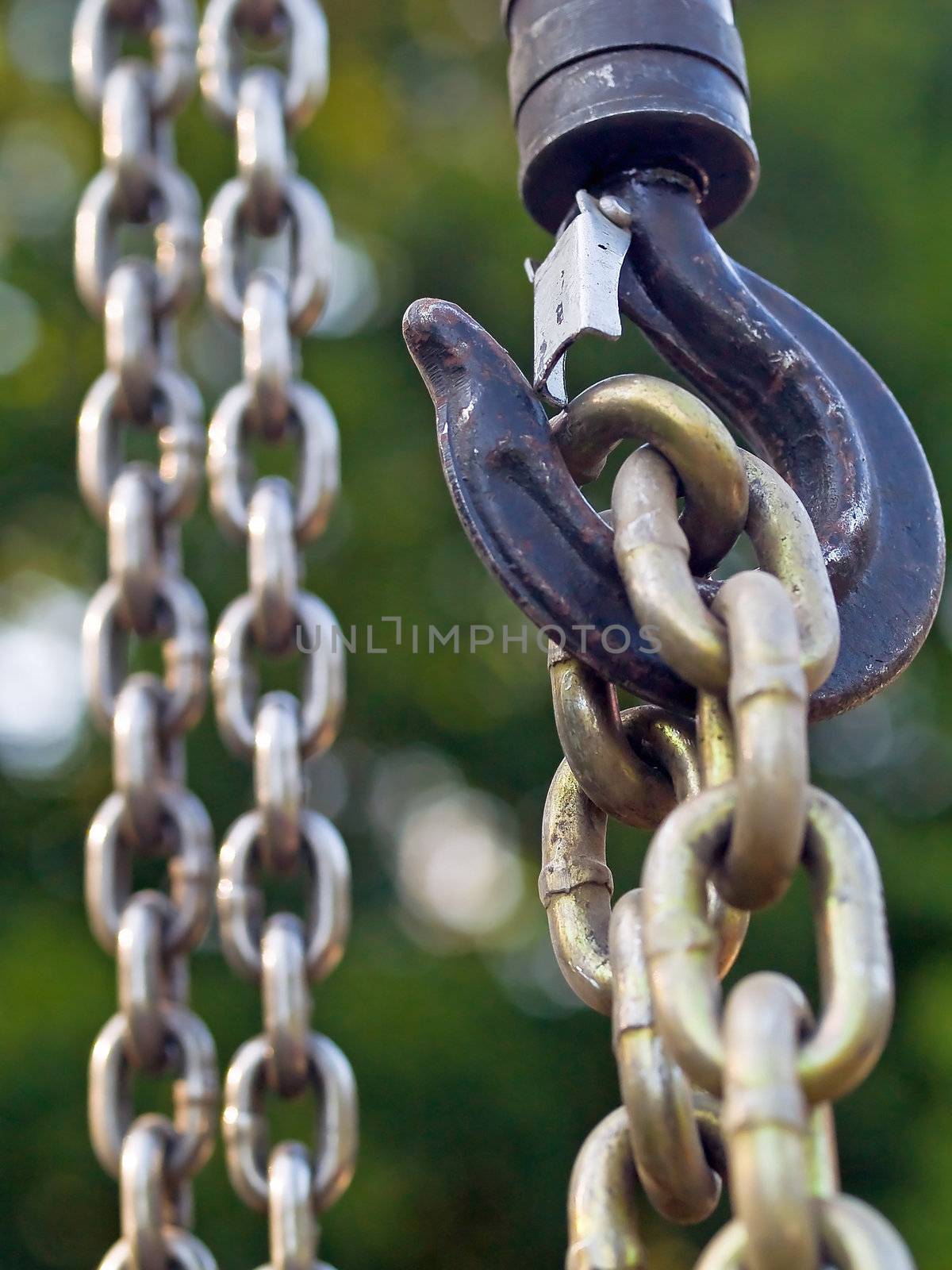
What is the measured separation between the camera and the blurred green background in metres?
3.28

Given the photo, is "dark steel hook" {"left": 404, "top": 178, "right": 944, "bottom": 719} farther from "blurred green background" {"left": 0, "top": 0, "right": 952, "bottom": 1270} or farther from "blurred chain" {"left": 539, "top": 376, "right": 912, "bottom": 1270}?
"blurred green background" {"left": 0, "top": 0, "right": 952, "bottom": 1270}

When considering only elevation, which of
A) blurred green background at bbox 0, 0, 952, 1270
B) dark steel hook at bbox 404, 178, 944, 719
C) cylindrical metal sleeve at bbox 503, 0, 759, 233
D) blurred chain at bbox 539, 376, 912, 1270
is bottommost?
blurred chain at bbox 539, 376, 912, 1270

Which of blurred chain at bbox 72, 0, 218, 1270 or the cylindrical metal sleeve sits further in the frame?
blurred chain at bbox 72, 0, 218, 1270

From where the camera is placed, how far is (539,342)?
0.58 m

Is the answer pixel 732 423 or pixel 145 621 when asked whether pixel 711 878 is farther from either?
pixel 145 621

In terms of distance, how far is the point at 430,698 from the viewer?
12.2ft

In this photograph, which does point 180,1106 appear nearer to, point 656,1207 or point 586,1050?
point 656,1207

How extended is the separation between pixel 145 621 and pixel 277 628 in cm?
10

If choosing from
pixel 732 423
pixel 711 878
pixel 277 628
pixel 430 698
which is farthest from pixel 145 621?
pixel 430 698

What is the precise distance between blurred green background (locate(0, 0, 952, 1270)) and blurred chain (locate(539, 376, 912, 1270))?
2.81 meters

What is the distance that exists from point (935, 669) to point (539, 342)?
3.39 meters

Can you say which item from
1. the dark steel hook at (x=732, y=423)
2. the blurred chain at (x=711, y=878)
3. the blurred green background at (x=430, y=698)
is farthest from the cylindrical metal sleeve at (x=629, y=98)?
the blurred green background at (x=430, y=698)

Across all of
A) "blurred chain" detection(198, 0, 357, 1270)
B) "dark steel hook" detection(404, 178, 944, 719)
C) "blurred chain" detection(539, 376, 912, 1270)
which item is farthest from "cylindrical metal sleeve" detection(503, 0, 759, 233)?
"blurred chain" detection(198, 0, 357, 1270)

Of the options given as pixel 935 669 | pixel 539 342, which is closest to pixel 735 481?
pixel 539 342
